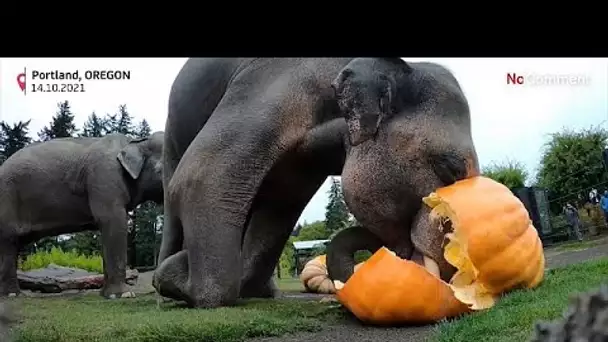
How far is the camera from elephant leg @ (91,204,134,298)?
4.45m

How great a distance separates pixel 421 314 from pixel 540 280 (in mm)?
441

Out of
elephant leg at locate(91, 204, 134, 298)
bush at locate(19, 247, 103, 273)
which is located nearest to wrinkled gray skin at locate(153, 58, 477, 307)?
elephant leg at locate(91, 204, 134, 298)

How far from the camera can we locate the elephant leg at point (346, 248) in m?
2.46

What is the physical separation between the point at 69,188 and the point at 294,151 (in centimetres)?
281

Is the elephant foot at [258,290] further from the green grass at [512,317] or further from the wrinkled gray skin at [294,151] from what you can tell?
the green grass at [512,317]

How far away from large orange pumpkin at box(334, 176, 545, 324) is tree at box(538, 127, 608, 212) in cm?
652

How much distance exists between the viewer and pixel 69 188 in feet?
15.9

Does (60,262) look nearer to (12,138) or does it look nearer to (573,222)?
(12,138)

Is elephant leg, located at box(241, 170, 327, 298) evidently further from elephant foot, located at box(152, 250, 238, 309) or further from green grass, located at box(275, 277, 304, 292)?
green grass, located at box(275, 277, 304, 292)

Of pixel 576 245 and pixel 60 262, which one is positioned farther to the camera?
pixel 60 262

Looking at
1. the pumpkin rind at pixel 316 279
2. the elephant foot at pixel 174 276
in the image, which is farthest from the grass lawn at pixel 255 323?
the pumpkin rind at pixel 316 279

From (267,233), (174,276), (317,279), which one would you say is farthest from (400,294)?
(317,279)

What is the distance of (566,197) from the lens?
335 inches

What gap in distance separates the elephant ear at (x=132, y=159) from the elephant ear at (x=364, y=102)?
9.54 feet
